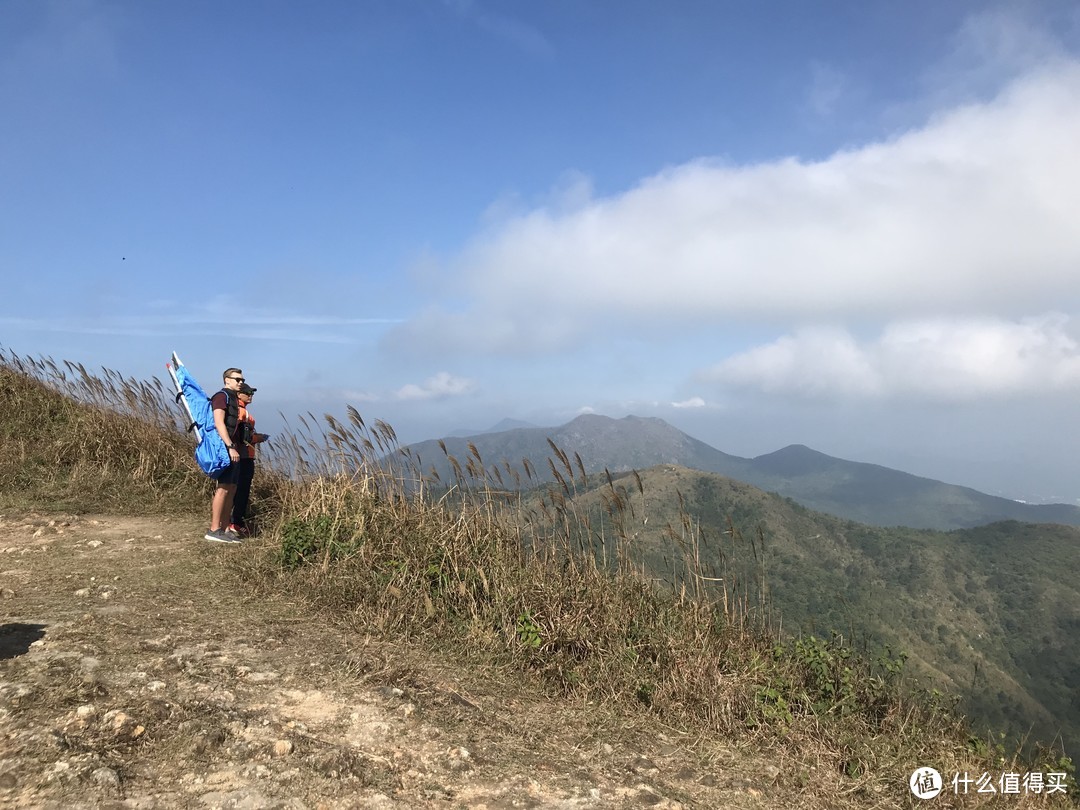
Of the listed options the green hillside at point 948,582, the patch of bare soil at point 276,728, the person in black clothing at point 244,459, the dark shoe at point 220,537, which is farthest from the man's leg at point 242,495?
the green hillside at point 948,582

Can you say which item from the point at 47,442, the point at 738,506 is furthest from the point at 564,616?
the point at 738,506

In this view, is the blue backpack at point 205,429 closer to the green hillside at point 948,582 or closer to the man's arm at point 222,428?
the man's arm at point 222,428

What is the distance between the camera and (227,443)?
5.94 metres

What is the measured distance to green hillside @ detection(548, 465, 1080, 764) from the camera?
126 feet

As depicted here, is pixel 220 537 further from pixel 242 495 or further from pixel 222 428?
pixel 222 428

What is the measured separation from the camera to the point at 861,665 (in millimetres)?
4941

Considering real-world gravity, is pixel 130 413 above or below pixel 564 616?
above

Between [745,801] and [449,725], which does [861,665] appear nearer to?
[745,801]

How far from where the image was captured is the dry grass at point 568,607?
12.4ft

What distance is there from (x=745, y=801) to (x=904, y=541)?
66906mm

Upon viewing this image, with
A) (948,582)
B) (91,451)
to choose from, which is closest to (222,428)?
(91,451)

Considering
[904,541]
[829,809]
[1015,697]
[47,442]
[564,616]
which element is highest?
[47,442]

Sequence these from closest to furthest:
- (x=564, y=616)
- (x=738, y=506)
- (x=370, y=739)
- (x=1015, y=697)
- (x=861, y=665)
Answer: (x=370, y=739) → (x=564, y=616) → (x=861, y=665) → (x=1015, y=697) → (x=738, y=506)

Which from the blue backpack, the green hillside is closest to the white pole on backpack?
the blue backpack
